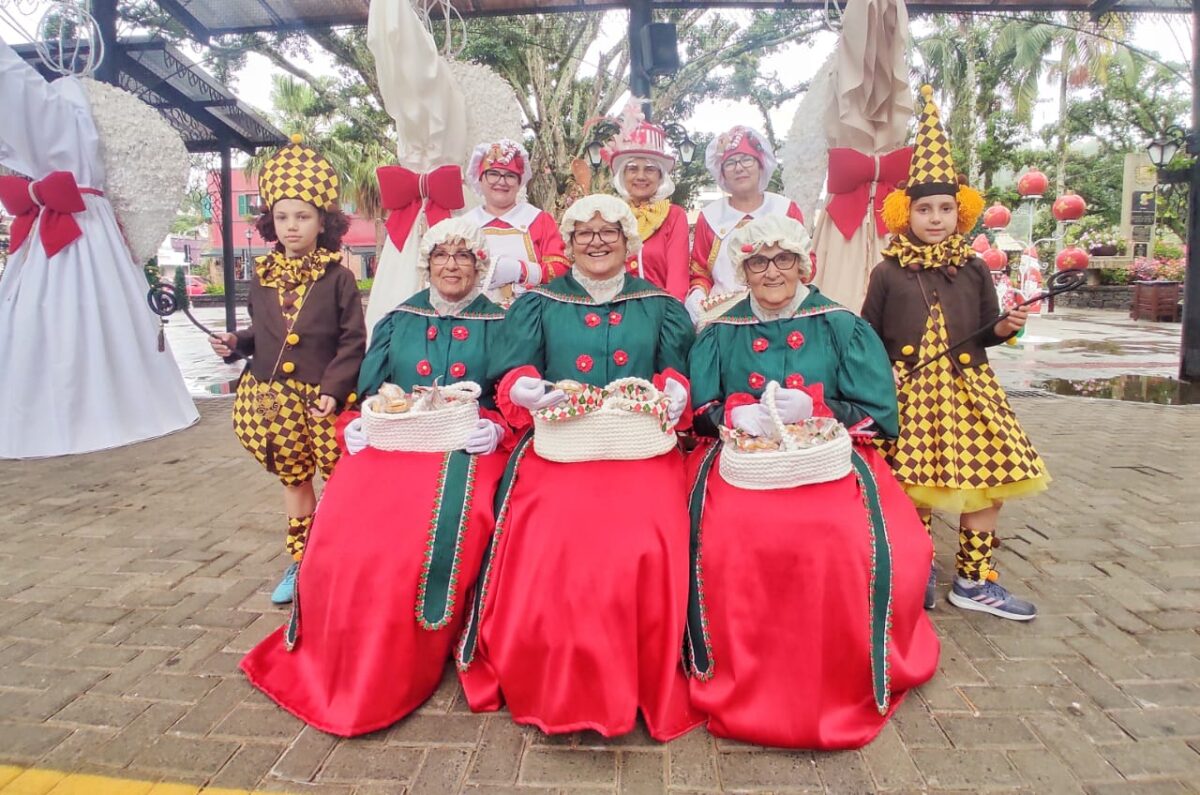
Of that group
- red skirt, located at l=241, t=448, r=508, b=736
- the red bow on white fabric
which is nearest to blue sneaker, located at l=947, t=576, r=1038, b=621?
red skirt, located at l=241, t=448, r=508, b=736

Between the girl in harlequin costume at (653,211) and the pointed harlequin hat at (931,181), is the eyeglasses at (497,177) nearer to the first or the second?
the girl in harlequin costume at (653,211)

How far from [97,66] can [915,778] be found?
7.76 m

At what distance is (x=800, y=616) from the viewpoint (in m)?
2.31

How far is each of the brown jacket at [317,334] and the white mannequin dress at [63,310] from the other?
13.1 feet

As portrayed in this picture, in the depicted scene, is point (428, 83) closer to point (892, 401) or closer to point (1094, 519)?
point (892, 401)

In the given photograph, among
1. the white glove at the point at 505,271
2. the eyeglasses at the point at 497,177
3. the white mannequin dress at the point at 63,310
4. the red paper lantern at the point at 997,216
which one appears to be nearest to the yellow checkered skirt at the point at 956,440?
the white glove at the point at 505,271

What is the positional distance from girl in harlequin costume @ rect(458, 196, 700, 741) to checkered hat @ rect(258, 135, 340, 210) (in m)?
1.09

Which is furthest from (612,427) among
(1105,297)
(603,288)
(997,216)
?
(1105,297)

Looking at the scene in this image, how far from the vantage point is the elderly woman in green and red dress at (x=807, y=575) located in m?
2.30

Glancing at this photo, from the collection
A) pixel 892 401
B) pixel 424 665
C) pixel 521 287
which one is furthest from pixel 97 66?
pixel 892 401

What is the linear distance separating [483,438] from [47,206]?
5.46m

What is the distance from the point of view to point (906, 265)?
3135mm

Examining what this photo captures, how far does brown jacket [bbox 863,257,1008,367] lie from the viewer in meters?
3.09

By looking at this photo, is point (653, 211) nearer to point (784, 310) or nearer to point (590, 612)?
point (784, 310)
